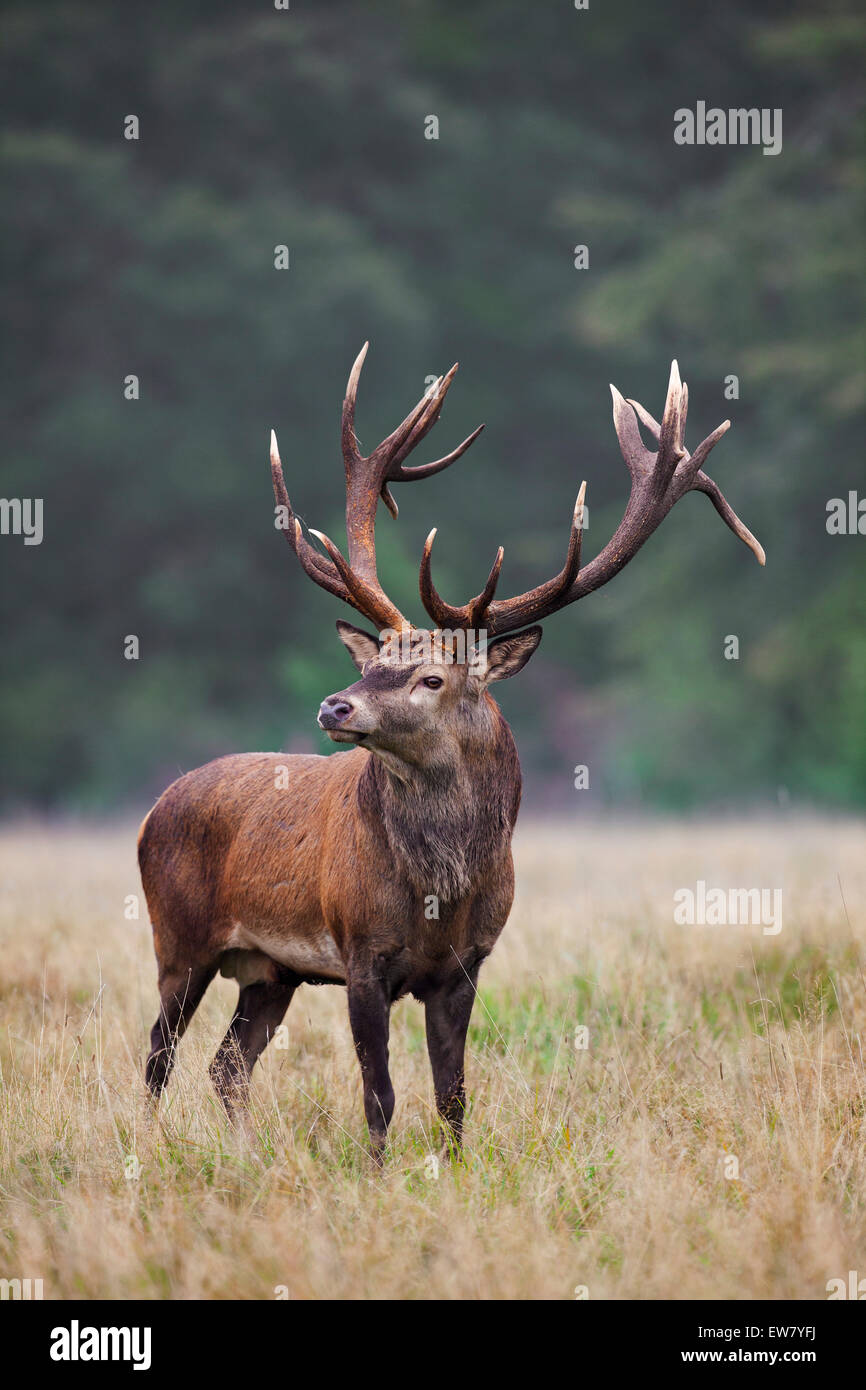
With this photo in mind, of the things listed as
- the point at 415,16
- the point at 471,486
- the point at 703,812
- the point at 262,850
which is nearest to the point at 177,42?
the point at 415,16

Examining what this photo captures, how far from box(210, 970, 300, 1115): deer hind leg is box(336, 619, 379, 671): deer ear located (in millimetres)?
1201

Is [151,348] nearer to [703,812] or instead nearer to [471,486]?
[471,486]

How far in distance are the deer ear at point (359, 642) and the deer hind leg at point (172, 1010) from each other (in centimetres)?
134

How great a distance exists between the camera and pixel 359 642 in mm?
4867

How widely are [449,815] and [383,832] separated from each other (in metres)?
0.21

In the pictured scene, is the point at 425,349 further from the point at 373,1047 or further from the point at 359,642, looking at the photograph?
the point at 373,1047

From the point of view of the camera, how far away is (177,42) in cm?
2527

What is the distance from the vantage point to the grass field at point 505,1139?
3.75 metres

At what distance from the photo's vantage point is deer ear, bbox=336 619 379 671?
4840mm

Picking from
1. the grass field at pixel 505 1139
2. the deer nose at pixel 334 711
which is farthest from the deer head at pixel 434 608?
the grass field at pixel 505 1139

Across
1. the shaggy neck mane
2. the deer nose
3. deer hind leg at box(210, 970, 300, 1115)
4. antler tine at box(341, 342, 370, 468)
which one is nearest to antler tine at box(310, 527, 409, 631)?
the shaggy neck mane

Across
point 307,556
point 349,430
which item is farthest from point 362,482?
point 307,556

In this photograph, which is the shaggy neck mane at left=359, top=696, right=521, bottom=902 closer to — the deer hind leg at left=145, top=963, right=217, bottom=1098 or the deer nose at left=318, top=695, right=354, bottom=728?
the deer nose at left=318, top=695, right=354, bottom=728
